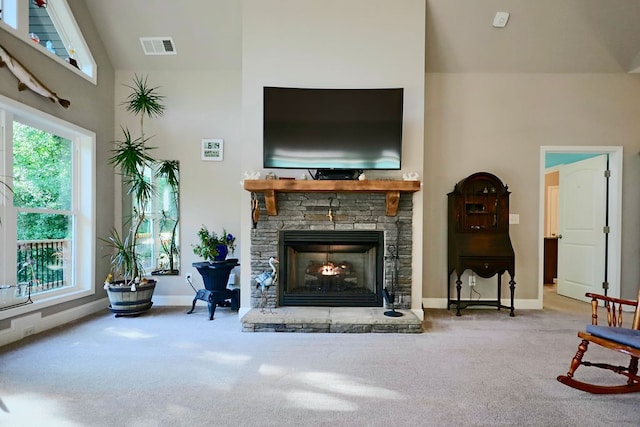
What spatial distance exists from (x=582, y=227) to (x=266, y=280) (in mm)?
4330

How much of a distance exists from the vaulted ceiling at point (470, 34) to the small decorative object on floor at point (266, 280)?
8.30 feet

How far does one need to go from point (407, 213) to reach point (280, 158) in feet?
4.68

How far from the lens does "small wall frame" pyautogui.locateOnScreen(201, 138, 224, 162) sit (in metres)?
4.49

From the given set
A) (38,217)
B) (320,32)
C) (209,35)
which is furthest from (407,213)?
(38,217)

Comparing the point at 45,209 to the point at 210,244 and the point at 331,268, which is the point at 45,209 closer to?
the point at 210,244

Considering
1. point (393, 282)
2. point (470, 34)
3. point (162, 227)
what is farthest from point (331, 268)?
point (470, 34)

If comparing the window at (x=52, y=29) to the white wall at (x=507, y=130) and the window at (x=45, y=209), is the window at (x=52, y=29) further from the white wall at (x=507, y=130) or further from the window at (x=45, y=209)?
the white wall at (x=507, y=130)

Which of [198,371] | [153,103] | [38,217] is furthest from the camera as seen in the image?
[153,103]

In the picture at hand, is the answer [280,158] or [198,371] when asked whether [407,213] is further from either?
[198,371]

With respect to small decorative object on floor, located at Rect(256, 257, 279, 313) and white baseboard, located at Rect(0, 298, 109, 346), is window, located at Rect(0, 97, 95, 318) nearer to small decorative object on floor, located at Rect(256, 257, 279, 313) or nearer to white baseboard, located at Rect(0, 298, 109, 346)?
white baseboard, located at Rect(0, 298, 109, 346)

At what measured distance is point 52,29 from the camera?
12.3 feet

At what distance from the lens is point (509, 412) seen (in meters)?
1.99

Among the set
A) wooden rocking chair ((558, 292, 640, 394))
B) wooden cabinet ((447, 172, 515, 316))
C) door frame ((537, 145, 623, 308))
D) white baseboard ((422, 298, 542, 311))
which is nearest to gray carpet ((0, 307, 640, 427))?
wooden rocking chair ((558, 292, 640, 394))

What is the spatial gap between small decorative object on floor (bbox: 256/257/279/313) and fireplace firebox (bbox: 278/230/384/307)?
12 cm
